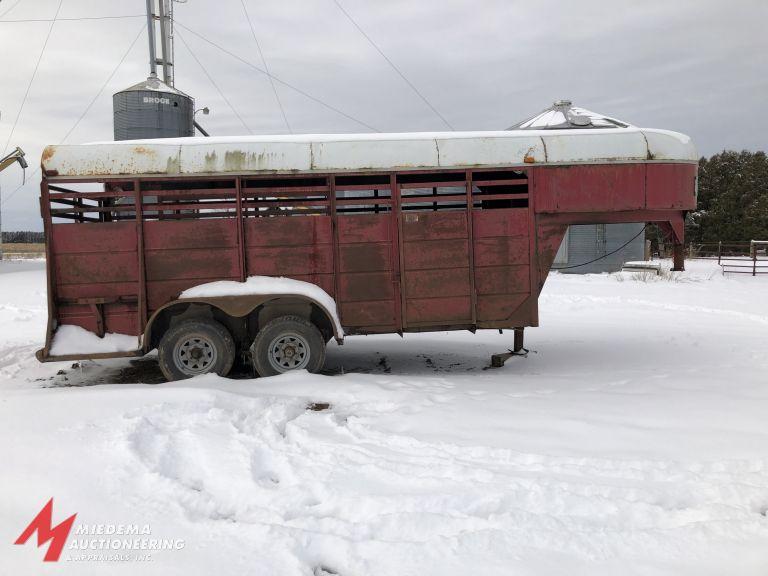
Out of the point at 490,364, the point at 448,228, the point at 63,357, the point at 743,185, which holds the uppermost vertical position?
the point at 743,185

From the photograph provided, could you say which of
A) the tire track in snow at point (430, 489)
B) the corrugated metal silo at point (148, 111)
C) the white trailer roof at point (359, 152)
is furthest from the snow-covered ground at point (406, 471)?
the corrugated metal silo at point (148, 111)

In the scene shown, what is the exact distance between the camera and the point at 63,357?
17.9 feet

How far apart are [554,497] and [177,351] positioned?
14.1ft

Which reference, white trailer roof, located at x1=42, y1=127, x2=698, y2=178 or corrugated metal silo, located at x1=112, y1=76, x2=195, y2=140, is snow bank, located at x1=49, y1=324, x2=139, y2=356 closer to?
white trailer roof, located at x1=42, y1=127, x2=698, y2=178

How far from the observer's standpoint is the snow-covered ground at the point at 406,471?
2467 millimetres

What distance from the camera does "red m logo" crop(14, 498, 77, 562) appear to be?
97.9 inches

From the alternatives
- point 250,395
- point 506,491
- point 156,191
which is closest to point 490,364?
point 250,395

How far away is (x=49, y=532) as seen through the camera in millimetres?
2611

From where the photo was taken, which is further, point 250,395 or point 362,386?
point 362,386

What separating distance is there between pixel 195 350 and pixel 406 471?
335cm

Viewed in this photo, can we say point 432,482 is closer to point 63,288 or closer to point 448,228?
point 448,228

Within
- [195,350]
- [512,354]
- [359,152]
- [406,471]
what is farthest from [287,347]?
[512,354]

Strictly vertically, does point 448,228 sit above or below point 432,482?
above

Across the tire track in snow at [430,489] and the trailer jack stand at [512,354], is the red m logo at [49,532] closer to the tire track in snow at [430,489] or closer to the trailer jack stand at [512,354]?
the tire track in snow at [430,489]
